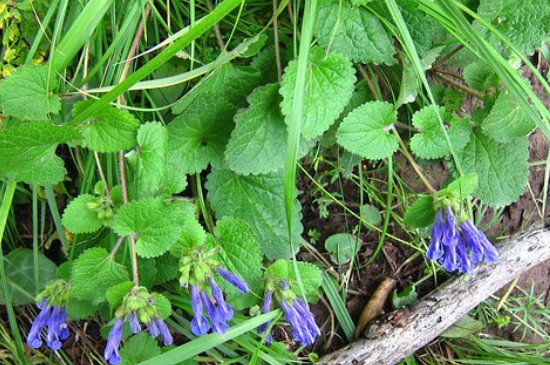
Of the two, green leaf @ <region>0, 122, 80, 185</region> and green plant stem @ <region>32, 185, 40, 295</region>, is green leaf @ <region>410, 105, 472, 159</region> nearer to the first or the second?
green leaf @ <region>0, 122, 80, 185</region>

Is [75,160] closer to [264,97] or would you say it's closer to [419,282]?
[264,97]

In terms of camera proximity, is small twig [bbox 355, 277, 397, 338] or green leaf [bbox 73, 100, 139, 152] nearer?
green leaf [bbox 73, 100, 139, 152]

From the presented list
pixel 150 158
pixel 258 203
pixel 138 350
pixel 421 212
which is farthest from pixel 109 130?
pixel 421 212

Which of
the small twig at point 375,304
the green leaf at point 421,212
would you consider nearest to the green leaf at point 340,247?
the small twig at point 375,304

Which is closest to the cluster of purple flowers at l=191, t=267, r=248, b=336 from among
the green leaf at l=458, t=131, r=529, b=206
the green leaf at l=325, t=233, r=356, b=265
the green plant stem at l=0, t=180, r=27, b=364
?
the green plant stem at l=0, t=180, r=27, b=364

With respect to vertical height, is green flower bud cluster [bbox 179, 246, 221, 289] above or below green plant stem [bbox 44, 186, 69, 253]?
below

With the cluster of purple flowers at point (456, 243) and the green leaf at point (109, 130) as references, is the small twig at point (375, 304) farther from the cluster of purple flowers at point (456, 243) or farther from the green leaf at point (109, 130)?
the green leaf at point (109, 130)
